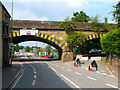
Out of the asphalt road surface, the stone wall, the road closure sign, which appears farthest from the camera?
the stone wall

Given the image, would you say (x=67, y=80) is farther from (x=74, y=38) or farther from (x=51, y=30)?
(x=51, y=30)

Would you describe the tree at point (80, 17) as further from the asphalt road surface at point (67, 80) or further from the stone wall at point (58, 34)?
the asphalt road surface at point (67, 80)

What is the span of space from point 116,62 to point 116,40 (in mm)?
3669

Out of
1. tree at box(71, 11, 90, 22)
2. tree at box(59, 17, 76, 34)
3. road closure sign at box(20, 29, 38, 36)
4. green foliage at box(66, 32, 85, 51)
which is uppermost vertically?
tree at box(71, 11, 90, 22)

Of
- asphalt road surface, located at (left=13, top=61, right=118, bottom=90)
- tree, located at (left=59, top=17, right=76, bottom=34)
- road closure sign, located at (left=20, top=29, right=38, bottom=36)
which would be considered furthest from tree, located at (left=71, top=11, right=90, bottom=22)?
asphalt road surface, located at (left=13, top=61, right=118, bottom=90)

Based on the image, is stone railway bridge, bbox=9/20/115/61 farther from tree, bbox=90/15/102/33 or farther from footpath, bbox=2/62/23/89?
footpath, bbox=2/62/23/89

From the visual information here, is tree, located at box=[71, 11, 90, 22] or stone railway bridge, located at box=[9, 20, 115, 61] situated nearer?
stone railway bridge, located at box=[9, 20, 115, 61]

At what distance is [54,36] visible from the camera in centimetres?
3650

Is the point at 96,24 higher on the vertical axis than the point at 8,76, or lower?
higher

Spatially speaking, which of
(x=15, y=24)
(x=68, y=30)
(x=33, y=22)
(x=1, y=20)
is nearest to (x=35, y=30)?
(x=33, y=22)

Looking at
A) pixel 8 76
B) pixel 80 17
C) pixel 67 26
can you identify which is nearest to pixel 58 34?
pixel 67 26

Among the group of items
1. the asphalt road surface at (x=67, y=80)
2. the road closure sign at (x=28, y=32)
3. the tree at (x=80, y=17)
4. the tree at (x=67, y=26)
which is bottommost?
the asphalt road surface at (x=67, y=80)

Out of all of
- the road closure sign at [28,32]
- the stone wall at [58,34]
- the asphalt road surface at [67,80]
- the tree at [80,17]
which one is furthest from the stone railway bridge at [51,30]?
the tree at [80,17]

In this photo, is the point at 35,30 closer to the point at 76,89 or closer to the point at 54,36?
the point at 54,36
